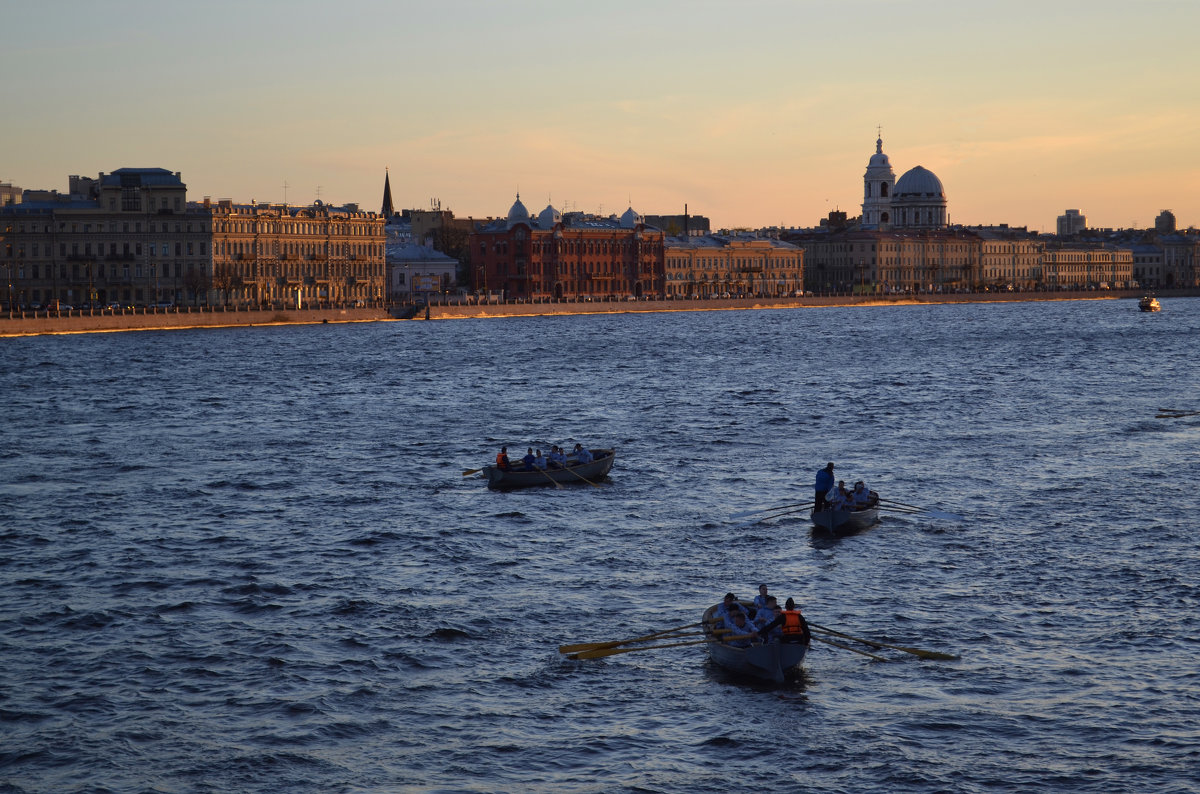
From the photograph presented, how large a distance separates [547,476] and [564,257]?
140m

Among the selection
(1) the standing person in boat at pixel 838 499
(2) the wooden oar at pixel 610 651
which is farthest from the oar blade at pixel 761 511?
(2) the wooden oar at pixel 610 651

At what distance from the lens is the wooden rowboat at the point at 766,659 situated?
2284 cm

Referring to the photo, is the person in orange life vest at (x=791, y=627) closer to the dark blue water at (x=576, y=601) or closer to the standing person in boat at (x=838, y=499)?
the dark blue water at (x=576, y=601)

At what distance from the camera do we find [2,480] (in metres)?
42.2

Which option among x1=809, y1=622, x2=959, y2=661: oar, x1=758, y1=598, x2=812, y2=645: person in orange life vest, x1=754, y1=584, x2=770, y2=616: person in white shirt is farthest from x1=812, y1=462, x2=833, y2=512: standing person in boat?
x1=758, y1=598, x2=812, y2=645: person in orange life vest

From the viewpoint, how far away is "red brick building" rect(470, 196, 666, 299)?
175 meters

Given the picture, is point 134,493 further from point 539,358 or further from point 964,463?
point 539,358

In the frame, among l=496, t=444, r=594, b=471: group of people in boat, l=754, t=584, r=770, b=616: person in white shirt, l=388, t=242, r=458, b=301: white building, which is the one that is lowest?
l=754, t=584, r=770, b=616: person in white shirt

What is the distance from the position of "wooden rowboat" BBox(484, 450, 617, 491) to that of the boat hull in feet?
27.0

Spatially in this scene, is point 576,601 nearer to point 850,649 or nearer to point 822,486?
point 850,649

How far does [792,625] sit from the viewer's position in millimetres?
22891

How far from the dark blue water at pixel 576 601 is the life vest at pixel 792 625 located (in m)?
0.73

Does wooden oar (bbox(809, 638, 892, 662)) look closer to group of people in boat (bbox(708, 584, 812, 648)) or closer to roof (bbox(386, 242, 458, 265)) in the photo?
group of people in boat (bbox(708, 584, 812, 648))

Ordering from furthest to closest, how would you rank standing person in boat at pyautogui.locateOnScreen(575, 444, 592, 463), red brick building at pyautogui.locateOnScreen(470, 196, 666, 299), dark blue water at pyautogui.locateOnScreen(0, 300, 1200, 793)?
1. red brick building at pyautogui.locateOnScreen(470, 196, 666, 299)
2. standing person in boat at pyautogui.locateOnScreen(575, 444, 592, 463)
3. dark blue water at pyautogui.locateOnScreen(0, 300, 1200, 793)
